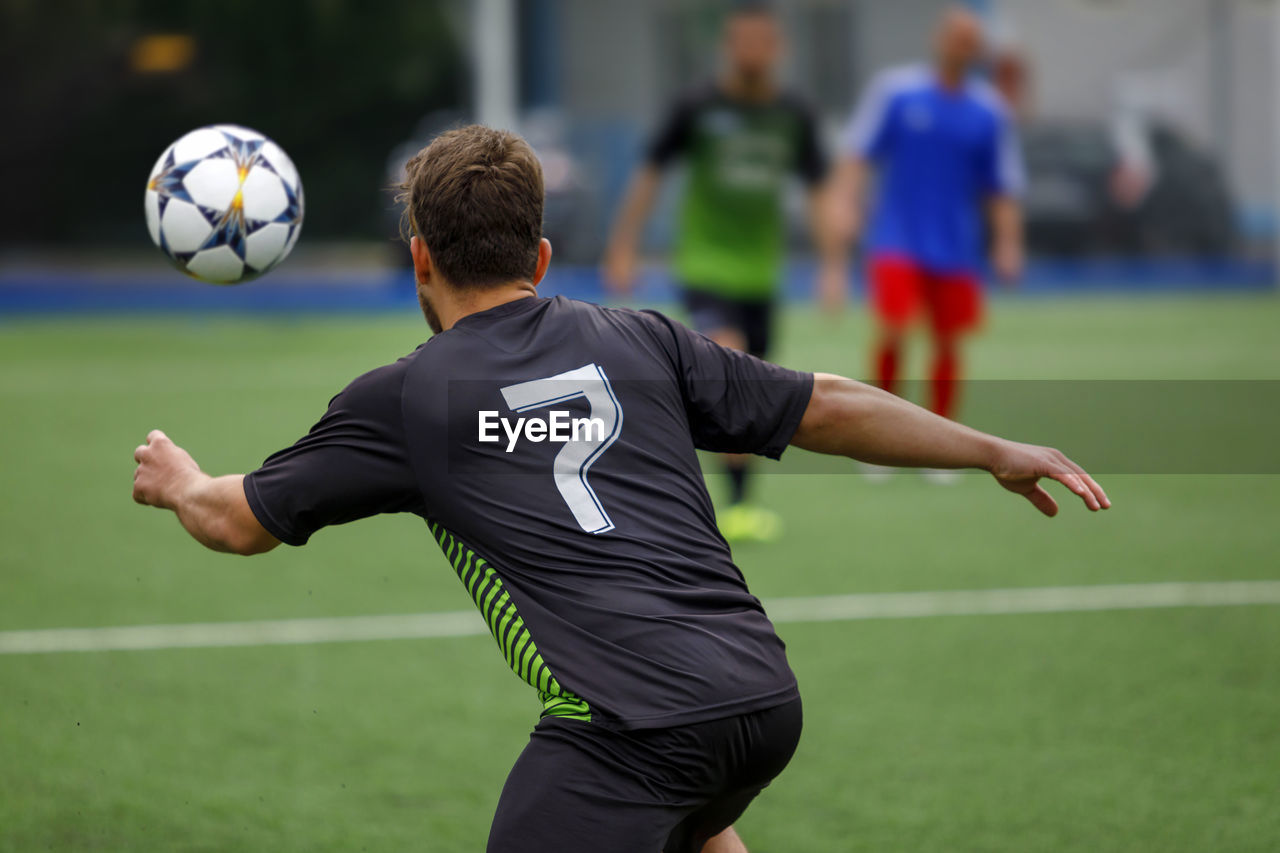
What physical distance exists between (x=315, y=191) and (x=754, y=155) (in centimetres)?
1967

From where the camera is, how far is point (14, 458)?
995cm

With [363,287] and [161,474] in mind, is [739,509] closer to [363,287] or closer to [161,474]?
[161,474]

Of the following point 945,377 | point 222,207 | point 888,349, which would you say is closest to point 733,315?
point 888,349

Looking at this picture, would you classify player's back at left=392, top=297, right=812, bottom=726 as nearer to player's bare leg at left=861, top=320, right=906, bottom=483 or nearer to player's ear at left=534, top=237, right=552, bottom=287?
player's ear at left=534, top=237, right=552, bottom=287

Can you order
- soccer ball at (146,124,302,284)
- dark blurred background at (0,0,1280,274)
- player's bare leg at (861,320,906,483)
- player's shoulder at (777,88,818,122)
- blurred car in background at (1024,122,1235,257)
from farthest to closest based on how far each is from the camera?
dark blurred background at (0,0,1280,274)
blurred car in background at (1024,122,1235,257)
player's bare leg at (861,320,906,483)
player's shoulder at (777,88,818,122)
soccer ball at (146,124,302,284)

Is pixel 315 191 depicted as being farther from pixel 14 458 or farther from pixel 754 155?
pixel 754 155

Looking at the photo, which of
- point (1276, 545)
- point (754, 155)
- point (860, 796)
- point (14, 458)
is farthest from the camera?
point (14, 458)


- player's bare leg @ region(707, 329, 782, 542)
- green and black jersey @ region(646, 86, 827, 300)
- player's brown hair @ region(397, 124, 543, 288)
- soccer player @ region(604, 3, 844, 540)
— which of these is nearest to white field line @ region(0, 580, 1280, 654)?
player's bare leg @ region(707, 329, 782, 542)

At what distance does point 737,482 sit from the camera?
7.66 metres

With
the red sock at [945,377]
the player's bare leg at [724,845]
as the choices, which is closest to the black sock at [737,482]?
the red sock at [945,377]

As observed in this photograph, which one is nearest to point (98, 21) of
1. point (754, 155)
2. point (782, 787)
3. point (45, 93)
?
point (45, 93)

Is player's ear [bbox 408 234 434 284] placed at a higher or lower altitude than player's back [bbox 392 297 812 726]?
higher

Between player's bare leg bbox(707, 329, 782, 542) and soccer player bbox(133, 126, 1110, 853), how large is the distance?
15.5 ft

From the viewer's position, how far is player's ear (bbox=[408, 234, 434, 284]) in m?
2.75
